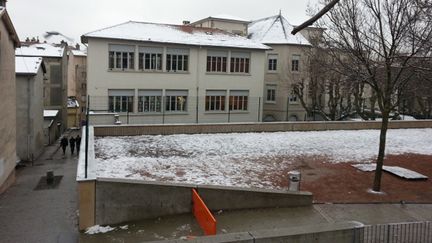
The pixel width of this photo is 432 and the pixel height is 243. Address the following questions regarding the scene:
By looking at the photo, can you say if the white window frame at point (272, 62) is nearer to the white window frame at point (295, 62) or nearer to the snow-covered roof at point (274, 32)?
the snow-covered roof at point (274, 32)

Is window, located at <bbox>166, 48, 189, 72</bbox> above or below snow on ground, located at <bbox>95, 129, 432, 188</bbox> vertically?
above

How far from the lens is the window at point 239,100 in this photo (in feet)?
118

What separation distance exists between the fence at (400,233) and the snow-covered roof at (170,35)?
26018 mm

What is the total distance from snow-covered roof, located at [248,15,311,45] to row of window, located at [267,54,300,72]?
1.38 meters

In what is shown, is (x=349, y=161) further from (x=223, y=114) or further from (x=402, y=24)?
(x=223, y=114)

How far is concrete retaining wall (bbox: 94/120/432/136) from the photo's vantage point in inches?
861

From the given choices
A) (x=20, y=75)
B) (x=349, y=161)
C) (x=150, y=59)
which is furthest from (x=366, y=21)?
(x=20, y=75)

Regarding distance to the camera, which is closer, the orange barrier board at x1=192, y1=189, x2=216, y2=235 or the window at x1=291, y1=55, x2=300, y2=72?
Answer: the orange barrier board at x1=192, y1=189, x2=216, y2=235

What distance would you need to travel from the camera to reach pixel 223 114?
35.3 metres

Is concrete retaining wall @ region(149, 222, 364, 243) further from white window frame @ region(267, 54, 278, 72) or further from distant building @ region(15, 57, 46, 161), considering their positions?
white window frame @ region(267, 54, 278, 72)

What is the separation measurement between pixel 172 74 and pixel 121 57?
4.26m

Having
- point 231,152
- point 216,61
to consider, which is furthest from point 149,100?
point 231,152

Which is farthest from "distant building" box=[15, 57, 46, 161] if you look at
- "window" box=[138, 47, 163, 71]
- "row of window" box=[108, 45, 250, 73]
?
"window" box=[138, 47, 163, 71]

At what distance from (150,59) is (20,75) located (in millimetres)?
9339
